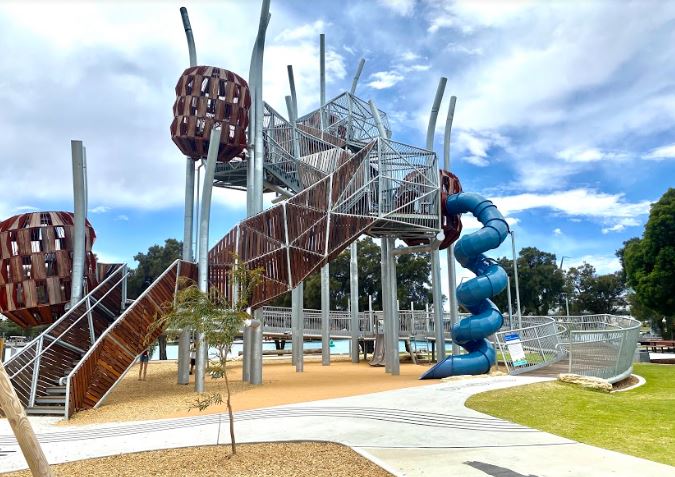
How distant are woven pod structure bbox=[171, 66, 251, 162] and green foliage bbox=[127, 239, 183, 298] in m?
33.1

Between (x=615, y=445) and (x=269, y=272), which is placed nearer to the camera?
(x=615, y=445)

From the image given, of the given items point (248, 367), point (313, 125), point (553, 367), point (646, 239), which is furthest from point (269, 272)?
point (646, 239)

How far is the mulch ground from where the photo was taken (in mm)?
6793

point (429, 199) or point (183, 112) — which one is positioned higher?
point (183, 112)

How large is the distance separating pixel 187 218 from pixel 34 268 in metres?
A: 5.44

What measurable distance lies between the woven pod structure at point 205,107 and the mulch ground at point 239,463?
528 inches

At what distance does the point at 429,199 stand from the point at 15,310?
14.4 meters

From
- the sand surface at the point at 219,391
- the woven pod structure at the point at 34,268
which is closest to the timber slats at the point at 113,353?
the sand surface at the point at 219,391

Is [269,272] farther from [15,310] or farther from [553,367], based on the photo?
[553,367]

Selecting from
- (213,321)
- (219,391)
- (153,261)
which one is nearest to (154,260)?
(153,261)

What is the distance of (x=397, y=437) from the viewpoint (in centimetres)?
852

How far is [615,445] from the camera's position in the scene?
7.74m

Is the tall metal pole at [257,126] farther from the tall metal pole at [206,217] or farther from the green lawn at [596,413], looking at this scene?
the green lawn at [596,413]

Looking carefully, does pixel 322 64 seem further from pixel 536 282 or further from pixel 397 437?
pixel 536 282
